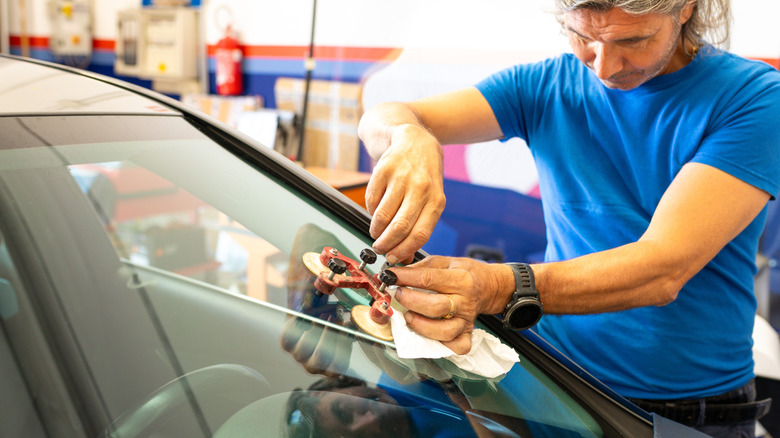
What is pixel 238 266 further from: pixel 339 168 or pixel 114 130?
pixel 339 168

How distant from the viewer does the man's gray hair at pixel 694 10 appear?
100 centimetres

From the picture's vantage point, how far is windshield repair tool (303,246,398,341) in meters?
0.87

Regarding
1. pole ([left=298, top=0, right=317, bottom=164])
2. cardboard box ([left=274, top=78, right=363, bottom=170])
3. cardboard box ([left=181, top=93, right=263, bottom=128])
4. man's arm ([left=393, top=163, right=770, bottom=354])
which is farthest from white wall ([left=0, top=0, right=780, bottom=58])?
man's arm ([left=393, top=163, right=770, bottom=354])

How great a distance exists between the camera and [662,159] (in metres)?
1.16

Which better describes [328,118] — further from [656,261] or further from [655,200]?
[656,261]

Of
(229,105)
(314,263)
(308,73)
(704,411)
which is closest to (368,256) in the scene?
(314,263)

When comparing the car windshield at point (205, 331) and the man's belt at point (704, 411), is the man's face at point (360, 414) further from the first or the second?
the man's belt at point (704, 411)

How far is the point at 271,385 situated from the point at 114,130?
1.70ft

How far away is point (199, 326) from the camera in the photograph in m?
0.95

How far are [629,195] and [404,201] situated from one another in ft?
1.91

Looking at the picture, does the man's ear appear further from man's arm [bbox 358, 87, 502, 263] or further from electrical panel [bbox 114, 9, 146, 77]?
electrical panel [bbox 114, 9, 146, 77]

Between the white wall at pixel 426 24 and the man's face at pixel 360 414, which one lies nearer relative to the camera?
the man's face at pixel 360 414

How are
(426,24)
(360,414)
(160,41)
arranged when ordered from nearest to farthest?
(360,414)
(426,24)
(160,41)

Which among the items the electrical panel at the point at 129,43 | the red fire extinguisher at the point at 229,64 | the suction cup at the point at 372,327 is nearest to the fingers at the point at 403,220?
the suction cup at the point at 372,327
